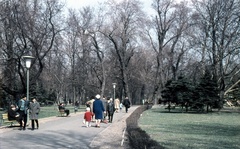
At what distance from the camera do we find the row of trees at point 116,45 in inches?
1428

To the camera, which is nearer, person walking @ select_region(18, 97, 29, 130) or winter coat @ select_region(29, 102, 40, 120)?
winter coat @ select_region(29, 102, 40, 120)

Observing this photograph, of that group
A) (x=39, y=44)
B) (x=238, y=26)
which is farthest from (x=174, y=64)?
(x=39, y=44)

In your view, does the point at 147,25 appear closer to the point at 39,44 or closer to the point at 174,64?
the point at 174,64

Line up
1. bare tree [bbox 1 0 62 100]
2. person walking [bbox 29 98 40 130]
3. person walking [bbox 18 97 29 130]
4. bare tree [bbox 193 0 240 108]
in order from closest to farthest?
person walking [bbox 29 98 40 130] → person walking [bbox 18 97 29 130] → bare tree [bbox 1 0 62 100] → bare tree [bbox 193 0 240 108]

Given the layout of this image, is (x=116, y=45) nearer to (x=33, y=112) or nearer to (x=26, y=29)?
(x=26, y=29)

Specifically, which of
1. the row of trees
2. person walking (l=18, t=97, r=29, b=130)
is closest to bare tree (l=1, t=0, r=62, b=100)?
the row of trees

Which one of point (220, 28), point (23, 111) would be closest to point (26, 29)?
point (23, 111)

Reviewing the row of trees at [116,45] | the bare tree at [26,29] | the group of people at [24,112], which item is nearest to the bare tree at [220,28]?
the row of trees at [116,45]

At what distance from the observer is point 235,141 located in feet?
50.0

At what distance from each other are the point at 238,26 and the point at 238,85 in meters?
6.57

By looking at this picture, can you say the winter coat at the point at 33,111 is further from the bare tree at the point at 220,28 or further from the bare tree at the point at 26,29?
the bare tree at the point at 220,28

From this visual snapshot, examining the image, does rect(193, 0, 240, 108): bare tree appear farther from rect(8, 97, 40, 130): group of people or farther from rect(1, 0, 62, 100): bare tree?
rect(8, 97, 40, 130): group of people

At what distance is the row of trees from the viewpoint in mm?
36281

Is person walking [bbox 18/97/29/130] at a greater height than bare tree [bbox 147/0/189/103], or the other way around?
bare tree [bbox 147/0/189/103]
